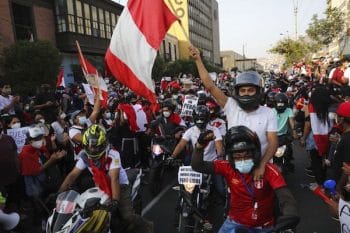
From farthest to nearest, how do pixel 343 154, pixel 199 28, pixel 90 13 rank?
pixel 199 28 → pixel 90 13 → pixel 343 154

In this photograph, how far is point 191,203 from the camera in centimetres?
534

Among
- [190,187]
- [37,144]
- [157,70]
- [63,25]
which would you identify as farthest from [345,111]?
[157,70]

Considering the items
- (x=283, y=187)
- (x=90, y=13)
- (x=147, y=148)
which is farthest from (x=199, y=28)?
(x=283, y=187)

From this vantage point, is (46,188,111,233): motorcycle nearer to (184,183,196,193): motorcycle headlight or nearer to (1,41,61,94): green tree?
(184,183,196,193): motorcycle headlight

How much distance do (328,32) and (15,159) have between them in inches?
1167

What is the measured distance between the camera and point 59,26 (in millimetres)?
30234

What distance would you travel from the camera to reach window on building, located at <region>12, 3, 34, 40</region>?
87.0 feet

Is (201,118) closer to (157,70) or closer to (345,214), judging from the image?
(345,214)

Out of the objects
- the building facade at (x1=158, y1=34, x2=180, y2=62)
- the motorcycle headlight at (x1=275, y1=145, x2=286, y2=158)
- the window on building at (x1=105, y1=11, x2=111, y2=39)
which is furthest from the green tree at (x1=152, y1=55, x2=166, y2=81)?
the motorcycle headlight at (x1=275, y1=145, x2=286, y2=158)

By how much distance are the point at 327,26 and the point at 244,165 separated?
30.6 metres

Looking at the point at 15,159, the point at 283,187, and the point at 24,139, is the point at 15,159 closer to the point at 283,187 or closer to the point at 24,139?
the point at 24,139

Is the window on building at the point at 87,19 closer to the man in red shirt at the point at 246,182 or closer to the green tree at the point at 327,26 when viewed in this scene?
the green tree at the point at 327,26

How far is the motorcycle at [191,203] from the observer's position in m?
5.34

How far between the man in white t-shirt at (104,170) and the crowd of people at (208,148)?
1cm
